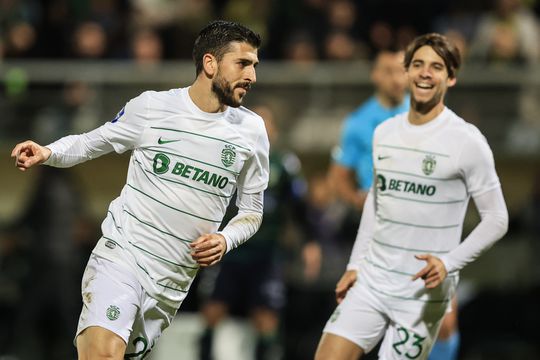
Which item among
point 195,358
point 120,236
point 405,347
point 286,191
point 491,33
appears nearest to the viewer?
point 120,236

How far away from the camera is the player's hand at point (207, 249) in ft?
20.2

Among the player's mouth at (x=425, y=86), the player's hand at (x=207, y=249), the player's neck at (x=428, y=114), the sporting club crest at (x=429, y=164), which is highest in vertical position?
the player's mouth at (x=425, y=86)

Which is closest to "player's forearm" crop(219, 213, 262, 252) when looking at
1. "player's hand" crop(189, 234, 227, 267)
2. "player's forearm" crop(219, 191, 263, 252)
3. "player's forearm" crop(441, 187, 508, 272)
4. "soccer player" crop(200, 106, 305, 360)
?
"player's forearm" crop(219, 191, 263, 252)

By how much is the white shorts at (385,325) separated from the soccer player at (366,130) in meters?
1.84

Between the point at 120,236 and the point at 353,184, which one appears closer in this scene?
the point at 120,236

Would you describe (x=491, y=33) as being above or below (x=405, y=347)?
above

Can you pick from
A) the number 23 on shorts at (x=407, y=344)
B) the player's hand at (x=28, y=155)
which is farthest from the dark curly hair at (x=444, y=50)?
the player's hand at (x=28, y=155)

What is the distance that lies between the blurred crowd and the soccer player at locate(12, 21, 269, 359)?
19.4ft

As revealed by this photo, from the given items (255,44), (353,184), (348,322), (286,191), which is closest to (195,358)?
(286,191)

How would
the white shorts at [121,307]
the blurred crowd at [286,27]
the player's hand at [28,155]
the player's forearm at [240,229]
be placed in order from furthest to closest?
the blurred crowd at [286,27] < the player's forearm at [240,229] < the white shorts at [121,307] < the player's hand at [28,155]

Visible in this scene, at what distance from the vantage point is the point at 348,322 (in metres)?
6.91

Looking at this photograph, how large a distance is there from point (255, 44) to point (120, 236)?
127 centimetres

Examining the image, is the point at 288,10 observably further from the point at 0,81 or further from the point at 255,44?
the point at 255,44

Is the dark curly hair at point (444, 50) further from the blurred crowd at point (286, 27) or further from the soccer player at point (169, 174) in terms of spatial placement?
the blurred crowd at point (286, 27)
